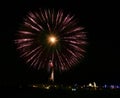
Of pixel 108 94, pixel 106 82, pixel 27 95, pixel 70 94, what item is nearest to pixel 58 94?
pixel 70 94

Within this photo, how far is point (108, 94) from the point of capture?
1921 inches

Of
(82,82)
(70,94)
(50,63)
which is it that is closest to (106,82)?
(82,82)

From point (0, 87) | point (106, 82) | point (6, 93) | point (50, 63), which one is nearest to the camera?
point (6, 93)

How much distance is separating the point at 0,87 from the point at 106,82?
151 ft

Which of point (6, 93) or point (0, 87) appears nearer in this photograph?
point (6, 93)

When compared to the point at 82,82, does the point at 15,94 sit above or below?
below

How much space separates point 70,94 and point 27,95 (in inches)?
246

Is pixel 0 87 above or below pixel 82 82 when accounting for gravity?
below

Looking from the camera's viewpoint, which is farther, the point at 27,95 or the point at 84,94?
the point at 84,94

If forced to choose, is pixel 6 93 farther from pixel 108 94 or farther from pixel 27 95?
pixel 108 94

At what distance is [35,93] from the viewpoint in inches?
1731

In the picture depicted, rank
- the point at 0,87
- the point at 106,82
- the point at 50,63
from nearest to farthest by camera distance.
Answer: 1. the point at 0,87
2. the point at 50,63
3. the point at 106,82

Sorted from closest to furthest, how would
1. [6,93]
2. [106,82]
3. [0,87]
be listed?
1. [6,93]
2. [0,87]
3. [106,82]

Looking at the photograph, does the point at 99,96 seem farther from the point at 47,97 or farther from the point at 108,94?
the point at 47,97
